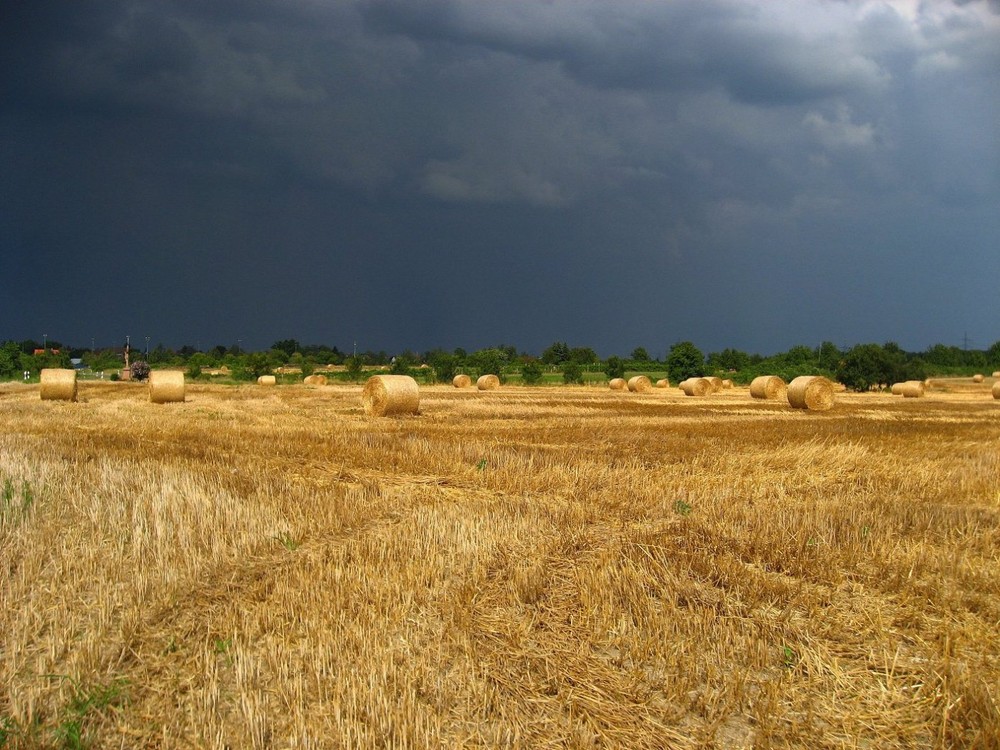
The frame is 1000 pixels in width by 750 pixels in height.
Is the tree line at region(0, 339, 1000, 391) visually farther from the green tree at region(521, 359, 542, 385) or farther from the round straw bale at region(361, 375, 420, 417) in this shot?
the round straw bale at region(361, 375, 420, 417)

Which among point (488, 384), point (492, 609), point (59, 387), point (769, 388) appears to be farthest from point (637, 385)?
point (492, 609)

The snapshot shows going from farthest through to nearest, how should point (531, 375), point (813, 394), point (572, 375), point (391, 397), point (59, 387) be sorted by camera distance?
point (572, 375), point (531, 375), point (813, 394), point (59, 387), point (391, 397)

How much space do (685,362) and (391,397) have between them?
44630mm

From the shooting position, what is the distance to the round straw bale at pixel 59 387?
2747 centimetres

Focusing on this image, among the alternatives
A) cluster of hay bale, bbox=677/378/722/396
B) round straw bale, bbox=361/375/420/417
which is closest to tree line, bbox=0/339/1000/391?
cluster of hay bale, bbox=677/378/722/396

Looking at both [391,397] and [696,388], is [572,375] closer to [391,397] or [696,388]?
[696,388]

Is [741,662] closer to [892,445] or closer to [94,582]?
[94,582]

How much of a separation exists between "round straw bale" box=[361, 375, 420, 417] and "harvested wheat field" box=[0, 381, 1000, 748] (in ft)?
37.2

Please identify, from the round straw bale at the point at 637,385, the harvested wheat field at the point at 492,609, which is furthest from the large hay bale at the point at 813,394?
the harvested wheat field at the point at 492,609

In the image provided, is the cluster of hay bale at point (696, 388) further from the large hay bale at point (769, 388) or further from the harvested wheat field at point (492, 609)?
the harvested wheat field at point (492, 609)

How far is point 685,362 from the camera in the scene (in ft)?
204

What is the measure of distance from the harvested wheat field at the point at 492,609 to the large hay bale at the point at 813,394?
18.6 metres

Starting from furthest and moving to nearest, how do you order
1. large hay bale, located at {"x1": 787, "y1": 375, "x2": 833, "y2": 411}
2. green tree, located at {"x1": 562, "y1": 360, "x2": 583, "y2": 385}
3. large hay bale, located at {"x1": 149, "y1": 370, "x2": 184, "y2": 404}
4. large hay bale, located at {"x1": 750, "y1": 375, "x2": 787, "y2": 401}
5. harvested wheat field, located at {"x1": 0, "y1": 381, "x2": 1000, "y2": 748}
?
green tree, located at {"x1": 562, "y1": 360, "x2": 583, "y2": 385}, large hay bale, located at {"x1": 750, "y1": 375, "x2": 787, "y2": 401}, large hay bale, located at {"x1": 787, "y1": 375, "x2": 833, "y2": 411}, large hay bale, located at {"x1": 149, "y1": 370, "x2": 184, "y2": 404}, harvested wheat field, located at {"x1": 0, "y1": 381, "x2": 1000, "y2": 748}

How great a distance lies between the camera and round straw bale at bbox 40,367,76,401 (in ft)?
90.1
